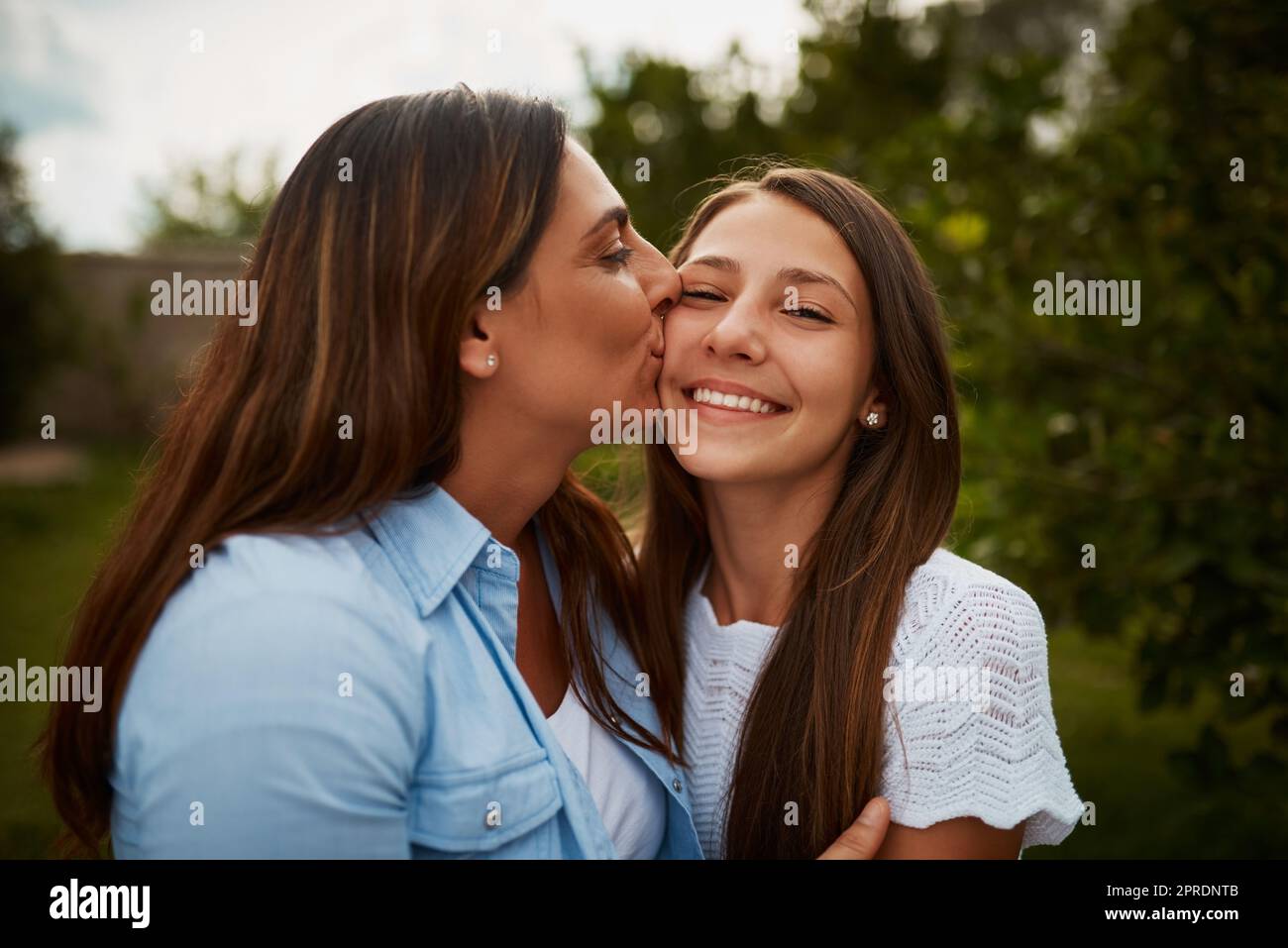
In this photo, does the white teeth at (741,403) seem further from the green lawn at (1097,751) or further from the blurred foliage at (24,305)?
the blurred foliage at (24,305)

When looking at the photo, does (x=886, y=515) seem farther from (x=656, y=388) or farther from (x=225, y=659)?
(x=225, y=659)

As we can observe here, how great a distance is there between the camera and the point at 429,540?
204cm

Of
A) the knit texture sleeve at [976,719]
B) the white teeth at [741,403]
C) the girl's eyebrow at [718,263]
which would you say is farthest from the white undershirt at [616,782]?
the girl's eyebrow at [718,263]

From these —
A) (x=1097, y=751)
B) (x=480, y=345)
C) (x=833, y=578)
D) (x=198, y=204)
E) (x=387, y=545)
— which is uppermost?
(x=198, y=204)

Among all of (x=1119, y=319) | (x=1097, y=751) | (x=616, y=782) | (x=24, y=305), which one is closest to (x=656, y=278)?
(x=616, y=782)

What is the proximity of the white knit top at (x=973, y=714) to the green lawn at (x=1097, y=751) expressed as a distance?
1.25 meters

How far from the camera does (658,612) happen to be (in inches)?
108

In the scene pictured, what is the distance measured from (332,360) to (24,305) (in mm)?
11016

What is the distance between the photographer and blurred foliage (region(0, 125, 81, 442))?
1096 cm

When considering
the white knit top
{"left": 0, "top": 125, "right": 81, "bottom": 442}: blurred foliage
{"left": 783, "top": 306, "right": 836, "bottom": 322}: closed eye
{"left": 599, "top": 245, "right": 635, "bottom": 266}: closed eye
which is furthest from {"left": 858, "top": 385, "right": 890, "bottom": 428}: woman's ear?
{"left": 0, "top": 125, "right": 81, "bottom": 442}: blurred foliage

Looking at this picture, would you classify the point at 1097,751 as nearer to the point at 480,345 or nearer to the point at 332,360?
the point at 480,345

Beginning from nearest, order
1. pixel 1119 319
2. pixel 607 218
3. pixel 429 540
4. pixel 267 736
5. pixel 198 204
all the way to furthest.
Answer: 1. pixel 267 736
2. pixel 429 540
3. pixel 607 218
4. pixel 1119 319
5. pixel 198 204

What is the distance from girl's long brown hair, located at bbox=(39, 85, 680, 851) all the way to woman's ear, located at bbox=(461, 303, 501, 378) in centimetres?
5

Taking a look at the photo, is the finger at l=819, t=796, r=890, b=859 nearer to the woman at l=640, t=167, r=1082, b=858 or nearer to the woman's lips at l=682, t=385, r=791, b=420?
the woman at l=640, t=167, r=1082, b=858
